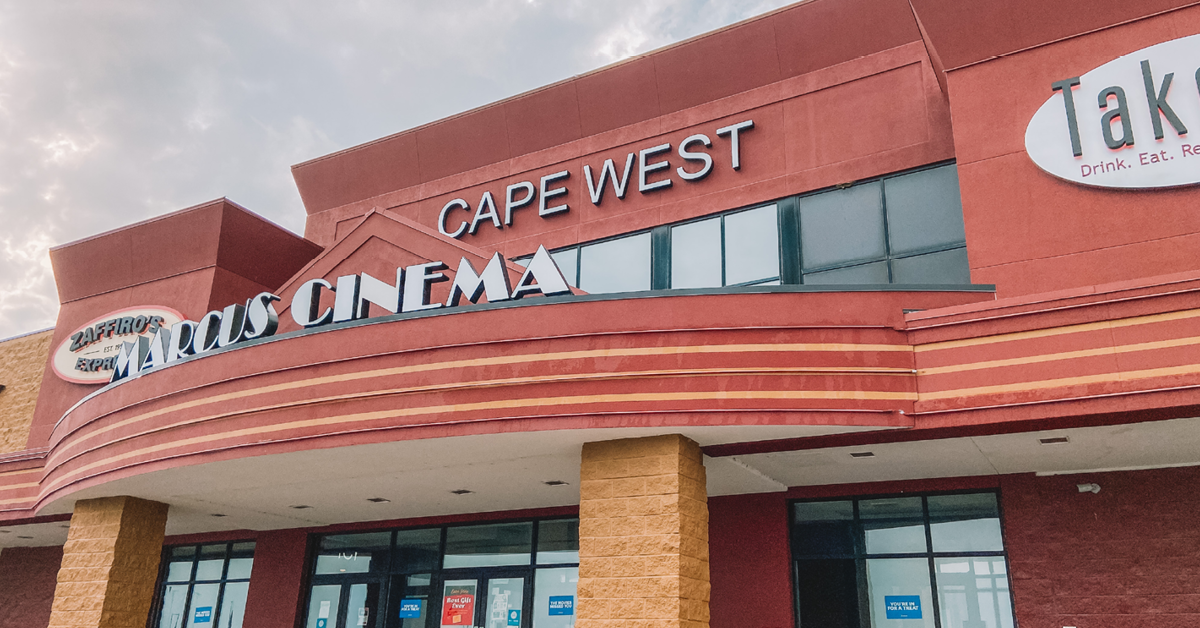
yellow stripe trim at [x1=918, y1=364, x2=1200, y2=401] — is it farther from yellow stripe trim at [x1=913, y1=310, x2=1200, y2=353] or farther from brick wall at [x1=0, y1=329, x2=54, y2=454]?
brick wall at [x1=0, y1=329, x2=54, y2=454]

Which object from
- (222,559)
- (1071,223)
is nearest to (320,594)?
(222,559)

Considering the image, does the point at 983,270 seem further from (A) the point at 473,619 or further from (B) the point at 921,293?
(A) the point at 473,619

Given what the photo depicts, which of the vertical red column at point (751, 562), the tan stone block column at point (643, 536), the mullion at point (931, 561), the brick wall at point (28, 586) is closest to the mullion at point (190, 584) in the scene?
the brick wall at point (28, 586)

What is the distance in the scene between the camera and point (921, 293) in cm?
1077

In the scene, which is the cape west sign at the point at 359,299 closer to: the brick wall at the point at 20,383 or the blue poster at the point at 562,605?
the blue poster at the point at 562,605

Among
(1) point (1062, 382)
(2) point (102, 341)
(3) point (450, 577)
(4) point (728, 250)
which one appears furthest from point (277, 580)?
→ (1) point (1062, 382)

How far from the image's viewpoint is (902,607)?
43.0 ft

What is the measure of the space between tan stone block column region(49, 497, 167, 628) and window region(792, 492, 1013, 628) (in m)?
11.9

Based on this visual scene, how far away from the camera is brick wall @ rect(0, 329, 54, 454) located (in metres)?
23.3

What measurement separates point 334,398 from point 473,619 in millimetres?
6919

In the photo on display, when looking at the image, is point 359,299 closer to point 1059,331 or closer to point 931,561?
point 1059,331

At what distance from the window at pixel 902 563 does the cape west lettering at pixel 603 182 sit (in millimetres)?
6807

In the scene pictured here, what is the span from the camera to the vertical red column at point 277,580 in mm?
18703

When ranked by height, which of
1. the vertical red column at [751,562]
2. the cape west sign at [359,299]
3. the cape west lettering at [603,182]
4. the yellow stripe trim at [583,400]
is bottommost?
the vertical red column at [751,562]
